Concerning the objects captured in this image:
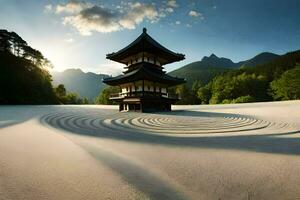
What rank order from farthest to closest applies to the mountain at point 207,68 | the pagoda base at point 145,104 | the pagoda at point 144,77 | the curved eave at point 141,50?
the mountain at point 207,68 → the curved eave at point 141,50 → the pagoda at point 144,77 → the pagoda base at point 145,104

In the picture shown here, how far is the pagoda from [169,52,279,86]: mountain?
80.7 m

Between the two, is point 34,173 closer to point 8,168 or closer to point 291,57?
point 8,168

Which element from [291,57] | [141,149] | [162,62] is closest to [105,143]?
[141,149]

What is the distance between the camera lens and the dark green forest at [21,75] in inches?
1547

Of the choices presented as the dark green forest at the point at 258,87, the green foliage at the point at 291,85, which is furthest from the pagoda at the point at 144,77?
the green foliage at the point at 291,85

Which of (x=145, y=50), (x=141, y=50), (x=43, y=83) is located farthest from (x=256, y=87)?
(x=43, y=83)

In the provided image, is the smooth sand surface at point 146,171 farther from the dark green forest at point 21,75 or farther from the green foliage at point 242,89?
the green foliage at point 242,89

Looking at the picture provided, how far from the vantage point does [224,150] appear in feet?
23.2

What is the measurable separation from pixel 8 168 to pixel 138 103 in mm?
16679

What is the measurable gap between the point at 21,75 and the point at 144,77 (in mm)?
33714

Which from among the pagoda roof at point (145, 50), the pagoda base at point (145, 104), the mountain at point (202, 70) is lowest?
the pagoda base at point (145, 104)

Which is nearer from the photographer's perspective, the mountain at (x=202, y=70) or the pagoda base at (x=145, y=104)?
the pagoda base at (x=145, y=104)

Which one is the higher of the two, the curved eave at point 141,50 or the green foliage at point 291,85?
the curved eave at point 141,50

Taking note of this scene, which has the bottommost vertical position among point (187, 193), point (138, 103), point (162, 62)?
point (187, 193)
